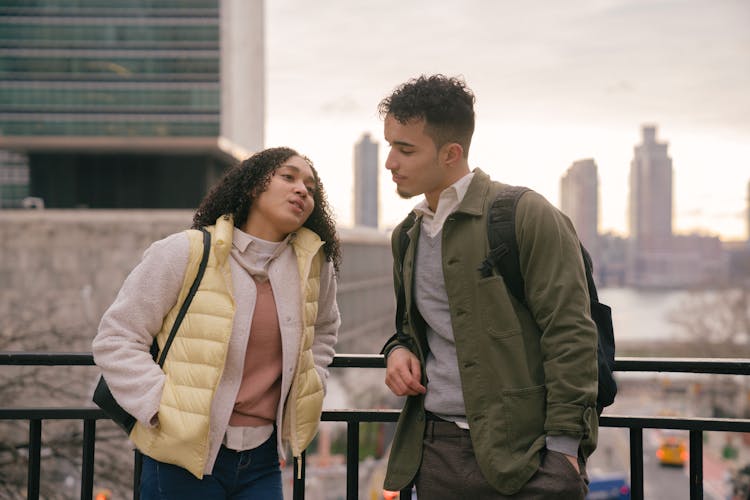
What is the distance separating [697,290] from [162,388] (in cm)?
5605

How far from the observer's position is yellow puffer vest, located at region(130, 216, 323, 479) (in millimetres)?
2674

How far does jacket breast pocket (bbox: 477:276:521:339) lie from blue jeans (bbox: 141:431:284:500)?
3.32ft

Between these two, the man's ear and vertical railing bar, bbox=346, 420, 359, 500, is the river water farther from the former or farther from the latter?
the man's ear

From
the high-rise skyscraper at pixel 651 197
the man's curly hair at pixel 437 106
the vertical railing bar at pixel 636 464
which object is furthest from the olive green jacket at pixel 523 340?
the high-rise skyscraper at pixel 651 197

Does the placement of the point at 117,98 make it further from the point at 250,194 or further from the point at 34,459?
Answer: the point at 250,194

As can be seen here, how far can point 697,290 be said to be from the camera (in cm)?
5378

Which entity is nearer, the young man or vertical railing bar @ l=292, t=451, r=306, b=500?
the young man

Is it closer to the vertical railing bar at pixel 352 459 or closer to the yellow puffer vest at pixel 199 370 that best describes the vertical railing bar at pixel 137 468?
the yellow puffer vest at pixel 199 370

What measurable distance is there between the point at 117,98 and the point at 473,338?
69.4 meters

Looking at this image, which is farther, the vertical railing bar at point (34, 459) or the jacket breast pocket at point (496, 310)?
the vertical railing bar at point (34, 459)

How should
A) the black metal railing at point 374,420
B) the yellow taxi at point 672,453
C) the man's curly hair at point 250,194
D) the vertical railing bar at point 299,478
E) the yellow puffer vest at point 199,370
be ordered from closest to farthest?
the yellow puffer vest at point 199,370 < the man's curly hair at point 250,194 < the vertical railing bar at point 299,478 < the black metal railing at point 374,420 < the yellow taxi at point 672,453

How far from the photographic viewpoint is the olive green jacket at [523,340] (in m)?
2.32

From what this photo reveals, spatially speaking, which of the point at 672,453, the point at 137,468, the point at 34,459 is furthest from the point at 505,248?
the point at 672,453

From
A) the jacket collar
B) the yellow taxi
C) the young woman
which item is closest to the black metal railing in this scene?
the young woman
